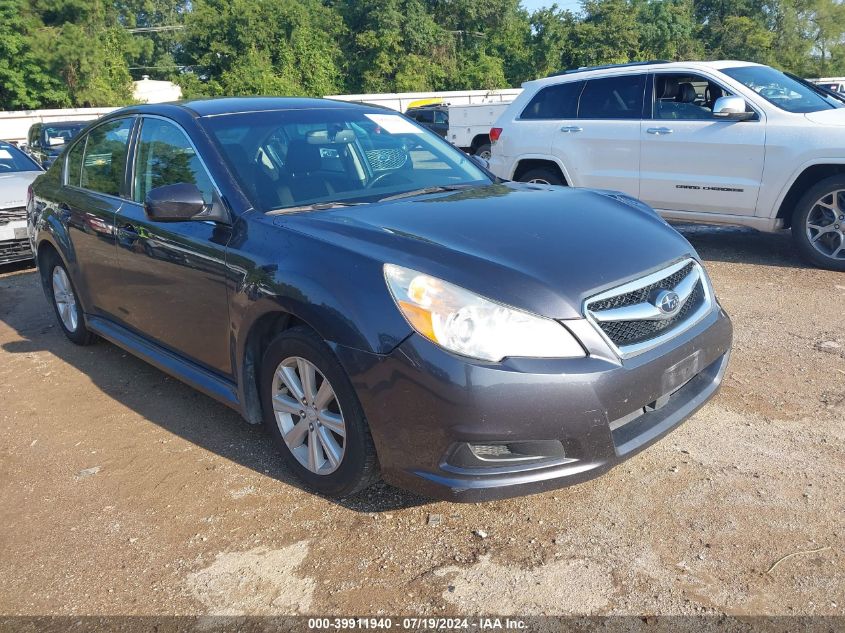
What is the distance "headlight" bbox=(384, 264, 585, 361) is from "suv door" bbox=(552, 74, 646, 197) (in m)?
5.15

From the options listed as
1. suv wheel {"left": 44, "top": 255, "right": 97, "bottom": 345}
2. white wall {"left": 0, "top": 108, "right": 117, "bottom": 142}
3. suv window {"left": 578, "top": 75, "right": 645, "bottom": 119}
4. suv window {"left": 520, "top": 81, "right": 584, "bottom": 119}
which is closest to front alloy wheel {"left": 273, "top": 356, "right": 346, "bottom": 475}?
suv wheel {"left": 44, "top": 255, "right": 97, "bottom": 345}

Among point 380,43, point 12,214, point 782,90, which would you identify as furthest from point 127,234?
point 380,43

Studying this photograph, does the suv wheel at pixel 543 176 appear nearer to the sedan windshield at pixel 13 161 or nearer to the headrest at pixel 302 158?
the headrest at pixel 302 158

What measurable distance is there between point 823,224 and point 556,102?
9.78 feet

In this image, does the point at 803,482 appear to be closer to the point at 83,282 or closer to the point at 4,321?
the point at 83,282

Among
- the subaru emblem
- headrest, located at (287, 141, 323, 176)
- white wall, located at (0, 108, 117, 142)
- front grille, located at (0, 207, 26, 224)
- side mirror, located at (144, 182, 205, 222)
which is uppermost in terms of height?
headrest, located at (287, 141, 323, 176)

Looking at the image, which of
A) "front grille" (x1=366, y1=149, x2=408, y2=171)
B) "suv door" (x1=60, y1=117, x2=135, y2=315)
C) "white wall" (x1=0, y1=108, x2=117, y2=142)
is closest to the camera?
"front grille" (x1=366, y1=149, x2=408, y2=171)

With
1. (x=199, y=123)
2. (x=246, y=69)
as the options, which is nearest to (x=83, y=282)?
(x=199, y=123)

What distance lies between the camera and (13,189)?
7.96 metres

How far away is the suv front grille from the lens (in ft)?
8.72

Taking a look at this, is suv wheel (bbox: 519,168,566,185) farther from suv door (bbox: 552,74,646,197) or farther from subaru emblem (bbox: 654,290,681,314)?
subaru emblem (bbox: 654,290,681,314)

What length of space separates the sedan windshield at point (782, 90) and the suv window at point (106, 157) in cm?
531

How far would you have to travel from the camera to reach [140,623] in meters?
2.47

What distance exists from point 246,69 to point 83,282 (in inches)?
1797
